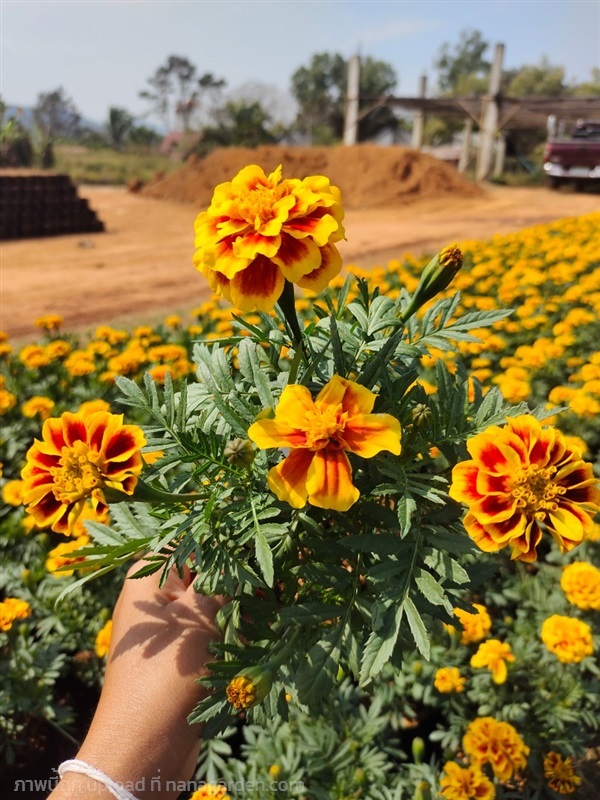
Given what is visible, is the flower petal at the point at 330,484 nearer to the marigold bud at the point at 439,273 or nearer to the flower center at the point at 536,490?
the flower center at the point at 536,490

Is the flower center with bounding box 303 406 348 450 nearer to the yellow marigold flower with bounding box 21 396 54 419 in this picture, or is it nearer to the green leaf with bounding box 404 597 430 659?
the green leaf with bounding box 404 597 430 659

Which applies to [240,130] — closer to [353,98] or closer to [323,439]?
[353,98]

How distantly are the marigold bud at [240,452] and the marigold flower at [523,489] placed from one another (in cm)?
24

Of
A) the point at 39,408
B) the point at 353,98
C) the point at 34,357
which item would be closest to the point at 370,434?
the point at 39,408

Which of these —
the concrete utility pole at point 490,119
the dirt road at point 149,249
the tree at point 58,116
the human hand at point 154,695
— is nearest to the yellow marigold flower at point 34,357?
the dirt road at point 149,249

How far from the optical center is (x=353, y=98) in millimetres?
19484

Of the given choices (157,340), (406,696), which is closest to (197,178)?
(157,340)

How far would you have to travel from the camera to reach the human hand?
0.94 metres

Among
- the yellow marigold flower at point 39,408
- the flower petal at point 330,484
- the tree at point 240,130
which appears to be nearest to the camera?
the flower petal at point 330,484

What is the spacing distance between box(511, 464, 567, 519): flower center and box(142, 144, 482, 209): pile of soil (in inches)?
617

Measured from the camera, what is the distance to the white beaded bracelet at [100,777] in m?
0.89

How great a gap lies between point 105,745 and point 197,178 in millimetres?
17488

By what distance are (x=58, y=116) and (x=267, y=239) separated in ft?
67.4

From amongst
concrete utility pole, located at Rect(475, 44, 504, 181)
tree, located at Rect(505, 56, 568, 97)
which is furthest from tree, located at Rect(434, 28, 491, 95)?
concrete utility pole, located at Rect(475, 44, 504, 181)
